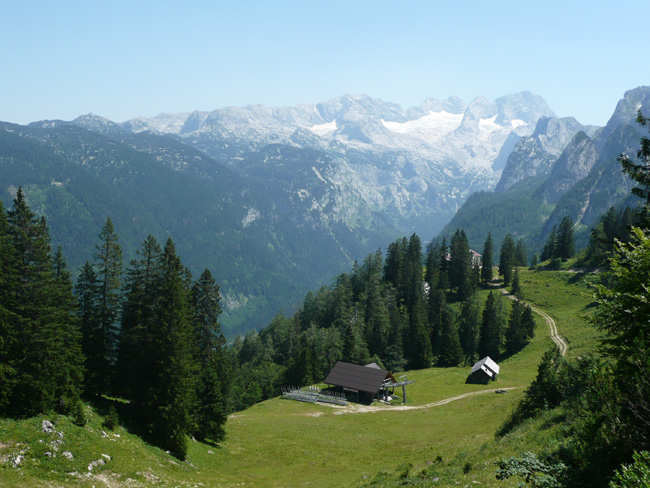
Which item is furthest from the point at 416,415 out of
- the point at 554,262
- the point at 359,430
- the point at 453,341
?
the point at 554,262

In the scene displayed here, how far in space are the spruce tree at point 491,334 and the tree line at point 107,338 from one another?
70.8m

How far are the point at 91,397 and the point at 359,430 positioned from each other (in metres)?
32.3

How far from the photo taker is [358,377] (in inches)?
3258

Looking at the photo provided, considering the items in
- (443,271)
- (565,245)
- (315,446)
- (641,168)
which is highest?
(641,168)

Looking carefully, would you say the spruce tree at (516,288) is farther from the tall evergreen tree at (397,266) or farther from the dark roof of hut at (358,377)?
the dark roof of hut at (358,377)

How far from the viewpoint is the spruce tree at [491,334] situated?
10594 cm

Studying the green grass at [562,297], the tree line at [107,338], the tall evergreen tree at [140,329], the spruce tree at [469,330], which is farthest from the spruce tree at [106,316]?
the spruce tree at [469,330]

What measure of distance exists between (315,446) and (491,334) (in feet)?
221

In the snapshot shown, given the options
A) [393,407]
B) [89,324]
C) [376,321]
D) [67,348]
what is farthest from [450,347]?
[67,348]

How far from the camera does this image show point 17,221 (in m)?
38.9

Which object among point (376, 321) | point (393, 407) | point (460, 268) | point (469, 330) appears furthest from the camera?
point (460, 268)

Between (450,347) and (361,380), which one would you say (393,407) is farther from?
(450,347)

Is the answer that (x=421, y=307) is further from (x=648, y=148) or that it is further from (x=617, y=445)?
(x=617, y=445)

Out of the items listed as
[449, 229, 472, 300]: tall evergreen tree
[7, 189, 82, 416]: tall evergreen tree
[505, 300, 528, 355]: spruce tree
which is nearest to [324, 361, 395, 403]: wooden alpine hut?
[505, 300, 528, 355]: spruce tree
